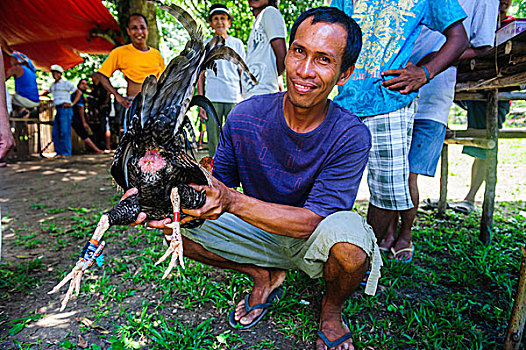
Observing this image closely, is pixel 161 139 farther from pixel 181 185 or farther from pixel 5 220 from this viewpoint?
pixel 5 220

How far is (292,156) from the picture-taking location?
6.67 feet

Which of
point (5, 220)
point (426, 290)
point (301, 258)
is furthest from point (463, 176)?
point (5, 220)

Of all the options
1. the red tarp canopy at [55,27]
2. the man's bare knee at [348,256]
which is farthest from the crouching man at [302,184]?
the red tarp canopy at [55,27]

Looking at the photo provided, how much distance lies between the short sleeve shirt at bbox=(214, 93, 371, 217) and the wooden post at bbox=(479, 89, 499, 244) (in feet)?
6.89

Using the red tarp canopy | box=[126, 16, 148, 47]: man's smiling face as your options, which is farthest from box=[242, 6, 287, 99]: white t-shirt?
the red tarp canopy

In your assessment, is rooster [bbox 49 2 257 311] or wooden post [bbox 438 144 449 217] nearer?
rooster [bbox 49 2 257 311]

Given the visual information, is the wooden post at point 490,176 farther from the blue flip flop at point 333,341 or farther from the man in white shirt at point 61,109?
the man in white shirt at point 61,109

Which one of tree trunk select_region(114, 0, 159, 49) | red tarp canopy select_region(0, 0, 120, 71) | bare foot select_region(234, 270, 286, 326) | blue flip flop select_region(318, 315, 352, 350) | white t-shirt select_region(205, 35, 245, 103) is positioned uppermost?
red tarp canopy select_region(0, 0, 120, 71)

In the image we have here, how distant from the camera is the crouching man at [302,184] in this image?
6.04ft

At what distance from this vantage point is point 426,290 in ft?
8.44

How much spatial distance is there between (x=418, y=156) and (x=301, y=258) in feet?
5.31

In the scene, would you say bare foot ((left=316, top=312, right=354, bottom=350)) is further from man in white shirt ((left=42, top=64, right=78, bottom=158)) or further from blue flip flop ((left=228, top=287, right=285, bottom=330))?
man in white shirt ((left=42, top=64, right=78, bottom=158))

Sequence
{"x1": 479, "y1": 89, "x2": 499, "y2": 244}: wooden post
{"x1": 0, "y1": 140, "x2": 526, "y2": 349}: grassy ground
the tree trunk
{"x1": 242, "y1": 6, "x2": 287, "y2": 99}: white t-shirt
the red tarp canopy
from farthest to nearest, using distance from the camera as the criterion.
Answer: the red tarp canopy < the tree trunk < {"x1": 242, "y1": 6, "x2": 287, "y2": 99}: white t-shirt < {"x1": 479, "y1": 89, "x2": 499, "y2": 244}: wooden post < {"x1": 0, "y1": 140, "x2": 526, "y2": 349}: grassy ground

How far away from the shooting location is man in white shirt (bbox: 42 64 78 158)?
8.83m
